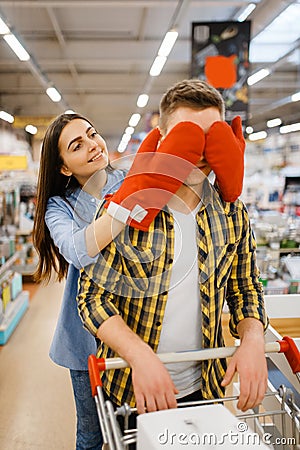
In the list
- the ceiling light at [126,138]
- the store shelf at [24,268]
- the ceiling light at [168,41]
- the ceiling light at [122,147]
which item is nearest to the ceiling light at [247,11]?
the ceiling light at [168,41]

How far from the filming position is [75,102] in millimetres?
19312

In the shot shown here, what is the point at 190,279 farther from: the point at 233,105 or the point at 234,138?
the point at 233,105

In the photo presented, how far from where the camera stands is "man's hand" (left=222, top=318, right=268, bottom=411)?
1.24 m

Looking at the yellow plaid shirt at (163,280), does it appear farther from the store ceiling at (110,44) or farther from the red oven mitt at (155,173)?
the store ceiling at (110,44)

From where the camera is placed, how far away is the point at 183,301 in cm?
142

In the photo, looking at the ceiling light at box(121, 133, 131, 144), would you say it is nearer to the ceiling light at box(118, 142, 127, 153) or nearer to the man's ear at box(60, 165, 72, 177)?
the ceiling light at box(118, 142, 127, 153)

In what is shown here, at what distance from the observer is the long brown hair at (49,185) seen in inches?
74.2

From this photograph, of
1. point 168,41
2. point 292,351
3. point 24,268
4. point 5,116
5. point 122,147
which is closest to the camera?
point 292,351

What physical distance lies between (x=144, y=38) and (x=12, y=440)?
9610 mm

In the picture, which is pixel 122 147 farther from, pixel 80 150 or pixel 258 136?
pixel 80 150

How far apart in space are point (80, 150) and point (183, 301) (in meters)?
0.75

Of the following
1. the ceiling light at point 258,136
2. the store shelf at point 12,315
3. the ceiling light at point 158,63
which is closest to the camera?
the store shelf at point 12,315

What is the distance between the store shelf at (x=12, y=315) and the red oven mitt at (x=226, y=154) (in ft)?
15.0

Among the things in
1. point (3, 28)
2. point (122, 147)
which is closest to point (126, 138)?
point (122, 147)
